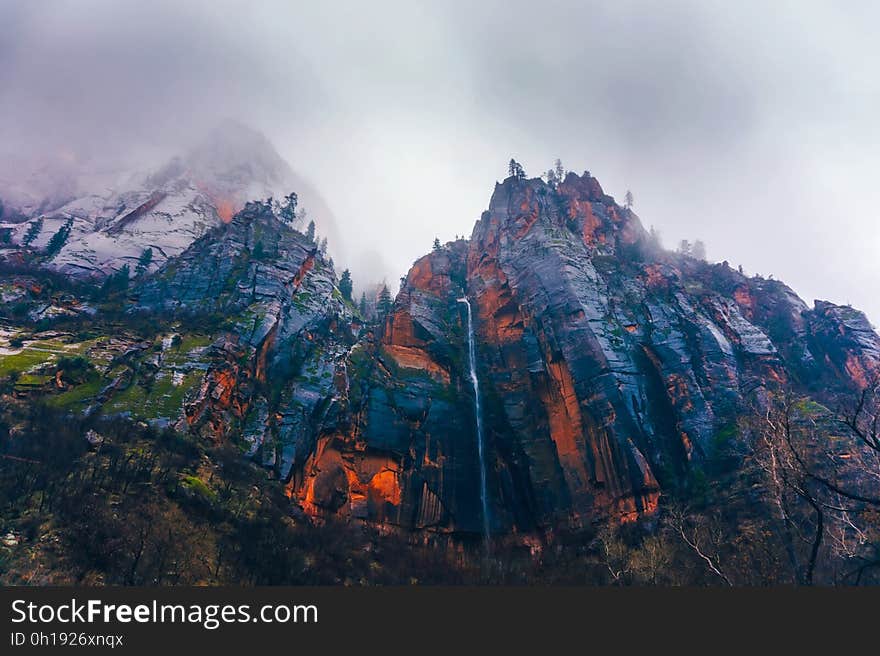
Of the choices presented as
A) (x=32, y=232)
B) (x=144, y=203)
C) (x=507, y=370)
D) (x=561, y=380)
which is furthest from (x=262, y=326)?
(x=32, y=232)

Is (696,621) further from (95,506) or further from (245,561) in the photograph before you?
(95,506)

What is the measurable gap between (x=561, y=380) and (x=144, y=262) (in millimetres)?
78279

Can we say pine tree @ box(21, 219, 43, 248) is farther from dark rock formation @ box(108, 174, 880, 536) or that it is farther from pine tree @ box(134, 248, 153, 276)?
dark rock formation @ box(108, 174, 880, 536)

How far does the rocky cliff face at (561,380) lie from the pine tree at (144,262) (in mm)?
47278

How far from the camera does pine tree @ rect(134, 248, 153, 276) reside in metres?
88.3

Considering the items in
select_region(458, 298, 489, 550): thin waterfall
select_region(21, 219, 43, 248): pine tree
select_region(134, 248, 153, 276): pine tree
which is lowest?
select_region(458, 298, 489, 550): thin waterfall

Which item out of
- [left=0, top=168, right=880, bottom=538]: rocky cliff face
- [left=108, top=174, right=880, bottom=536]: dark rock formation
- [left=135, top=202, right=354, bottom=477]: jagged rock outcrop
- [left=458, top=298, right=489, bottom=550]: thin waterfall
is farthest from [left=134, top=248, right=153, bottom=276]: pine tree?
[left=458, top=298, right=489, bottom=550]: thin waterfall

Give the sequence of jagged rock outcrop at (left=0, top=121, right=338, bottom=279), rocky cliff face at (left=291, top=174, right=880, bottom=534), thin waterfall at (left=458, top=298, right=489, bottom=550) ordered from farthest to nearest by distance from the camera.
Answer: jagged rock outcrop at (left=0, top=121, right=338, bottom=279)
thin waterfall at (left=458, top=298, right=489, bottom=550)
rocky cliff face at (left=291, top=174, right=880, bottom=534)

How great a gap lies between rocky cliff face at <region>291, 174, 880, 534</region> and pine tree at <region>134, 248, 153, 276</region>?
47.3 metres

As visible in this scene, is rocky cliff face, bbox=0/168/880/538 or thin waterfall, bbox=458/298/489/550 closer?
rocky cliff face, bbox=0/168/880/538

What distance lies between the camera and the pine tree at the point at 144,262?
290ft

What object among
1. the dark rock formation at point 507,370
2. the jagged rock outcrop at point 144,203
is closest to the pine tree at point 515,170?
the dark rock formation at point 507,370

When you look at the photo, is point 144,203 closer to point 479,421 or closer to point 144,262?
point 144,262

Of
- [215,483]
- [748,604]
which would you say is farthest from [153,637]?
[215,483]
